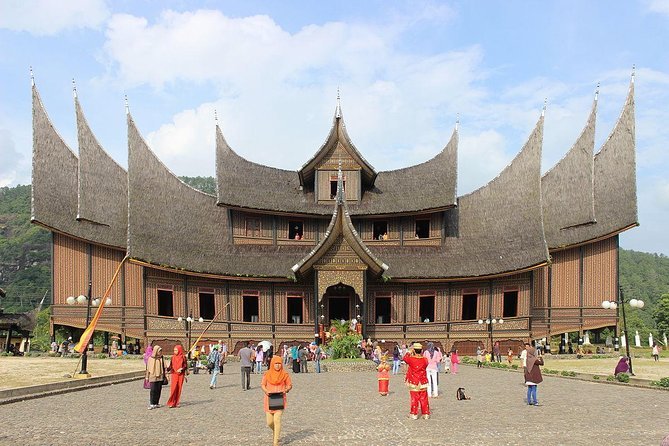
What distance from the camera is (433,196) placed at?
34812mm

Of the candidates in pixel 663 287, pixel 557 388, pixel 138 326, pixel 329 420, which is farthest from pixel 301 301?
pixel 663 287

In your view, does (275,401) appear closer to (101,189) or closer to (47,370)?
(47,370)

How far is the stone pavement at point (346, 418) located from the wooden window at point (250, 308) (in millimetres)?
15498

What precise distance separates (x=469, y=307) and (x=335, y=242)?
9.10m

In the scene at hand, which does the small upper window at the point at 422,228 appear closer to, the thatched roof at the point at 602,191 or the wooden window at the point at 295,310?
the thatched roof at the point at 602,191

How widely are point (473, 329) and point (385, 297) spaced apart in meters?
4.37

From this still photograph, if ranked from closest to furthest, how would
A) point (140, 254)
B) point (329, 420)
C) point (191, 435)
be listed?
1. point (191, 435)
2. point (329, 420)
3. point (140, 254)

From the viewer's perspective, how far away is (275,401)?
894cm

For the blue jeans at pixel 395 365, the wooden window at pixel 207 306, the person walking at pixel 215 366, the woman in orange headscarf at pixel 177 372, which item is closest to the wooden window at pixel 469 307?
the wooden window at pixel 207 306

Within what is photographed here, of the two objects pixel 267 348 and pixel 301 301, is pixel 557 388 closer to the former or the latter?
pixel 267 348

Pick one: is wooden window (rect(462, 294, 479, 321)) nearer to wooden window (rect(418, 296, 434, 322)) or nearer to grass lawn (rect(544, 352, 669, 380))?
Result: wooden window (rect(418, 296, 434, 322))

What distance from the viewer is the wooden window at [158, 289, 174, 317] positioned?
33156mm

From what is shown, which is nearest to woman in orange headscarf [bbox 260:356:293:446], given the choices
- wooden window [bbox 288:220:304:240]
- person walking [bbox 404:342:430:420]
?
person walking [bbox 404:342:430:420]

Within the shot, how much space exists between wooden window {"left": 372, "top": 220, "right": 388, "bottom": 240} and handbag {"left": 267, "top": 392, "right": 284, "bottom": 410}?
2671 cm
